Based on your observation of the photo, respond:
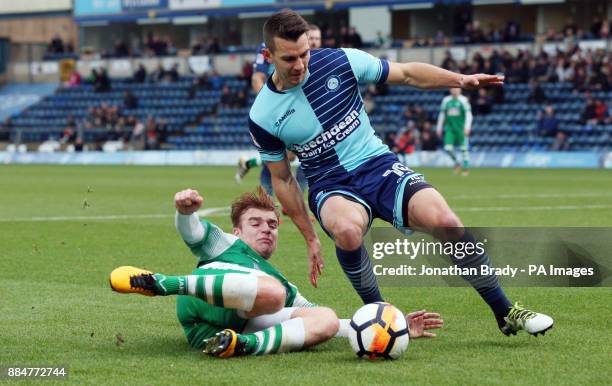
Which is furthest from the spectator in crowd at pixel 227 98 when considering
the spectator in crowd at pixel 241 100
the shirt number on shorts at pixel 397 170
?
the shirt number on shorts at pixel 397 170

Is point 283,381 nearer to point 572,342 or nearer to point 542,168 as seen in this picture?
point 572,342

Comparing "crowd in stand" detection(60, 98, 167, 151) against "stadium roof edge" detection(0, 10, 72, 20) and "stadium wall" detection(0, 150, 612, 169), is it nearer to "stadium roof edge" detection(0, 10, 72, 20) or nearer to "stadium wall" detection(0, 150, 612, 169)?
"stadium wall" detection(0, 150, 612, 169)

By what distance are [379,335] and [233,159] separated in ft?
114

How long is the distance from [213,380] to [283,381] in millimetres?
326

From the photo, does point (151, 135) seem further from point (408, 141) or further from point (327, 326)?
point (327, 326)

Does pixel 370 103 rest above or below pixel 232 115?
above

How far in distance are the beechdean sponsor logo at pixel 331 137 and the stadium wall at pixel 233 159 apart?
2697 cm

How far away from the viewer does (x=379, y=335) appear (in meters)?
5.94

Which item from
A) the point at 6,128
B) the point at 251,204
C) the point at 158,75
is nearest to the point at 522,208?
the point at 251,204

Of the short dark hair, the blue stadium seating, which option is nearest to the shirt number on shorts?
the short dark hair

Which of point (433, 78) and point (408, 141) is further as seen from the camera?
point (408, 141)

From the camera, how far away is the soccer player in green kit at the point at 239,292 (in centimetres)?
587

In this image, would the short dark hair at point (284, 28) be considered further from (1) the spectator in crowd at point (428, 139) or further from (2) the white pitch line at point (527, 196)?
(1) the spectator in crowd at point (428, 139)

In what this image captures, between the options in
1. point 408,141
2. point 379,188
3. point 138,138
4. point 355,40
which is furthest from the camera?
point 138,138
